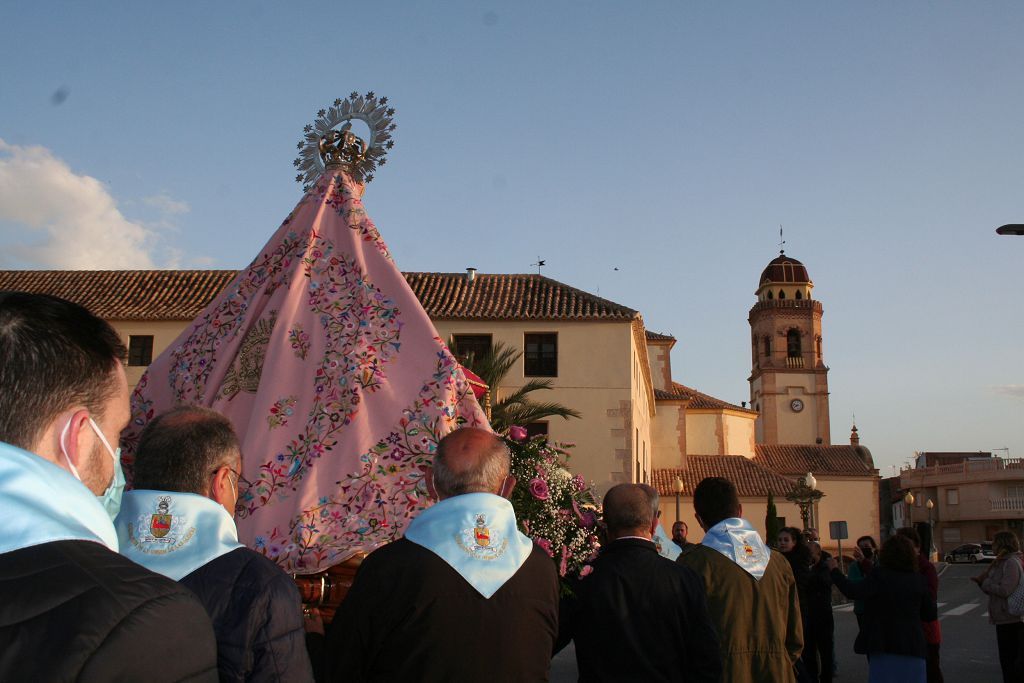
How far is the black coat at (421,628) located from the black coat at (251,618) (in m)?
0.48

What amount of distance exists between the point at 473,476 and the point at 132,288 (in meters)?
37.2

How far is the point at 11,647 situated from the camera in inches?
44.8

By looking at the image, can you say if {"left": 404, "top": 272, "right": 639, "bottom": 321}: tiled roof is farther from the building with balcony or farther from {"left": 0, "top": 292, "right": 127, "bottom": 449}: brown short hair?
the building with balcony

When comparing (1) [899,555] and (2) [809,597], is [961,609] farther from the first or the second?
(1) [899,555]

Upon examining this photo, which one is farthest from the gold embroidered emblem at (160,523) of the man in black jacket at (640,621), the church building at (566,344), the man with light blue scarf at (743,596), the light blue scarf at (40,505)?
the church building at (566,344)

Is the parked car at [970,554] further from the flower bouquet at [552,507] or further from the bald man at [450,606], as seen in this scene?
the bald man at [450,606]

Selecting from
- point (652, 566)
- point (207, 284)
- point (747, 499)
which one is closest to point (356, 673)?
point (652, 566)

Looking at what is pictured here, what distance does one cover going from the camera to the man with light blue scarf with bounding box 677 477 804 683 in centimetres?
488

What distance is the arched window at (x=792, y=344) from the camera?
75.3 metres

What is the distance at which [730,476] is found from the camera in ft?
156

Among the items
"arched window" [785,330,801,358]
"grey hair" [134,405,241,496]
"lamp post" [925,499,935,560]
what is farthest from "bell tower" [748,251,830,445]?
"grey hair" [134,405,241,496]

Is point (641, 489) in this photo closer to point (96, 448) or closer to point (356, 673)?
point (356, 673)

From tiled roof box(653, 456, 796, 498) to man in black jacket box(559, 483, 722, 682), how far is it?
138 feet

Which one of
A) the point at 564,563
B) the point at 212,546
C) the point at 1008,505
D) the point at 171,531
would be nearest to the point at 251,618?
the point at 212,546
